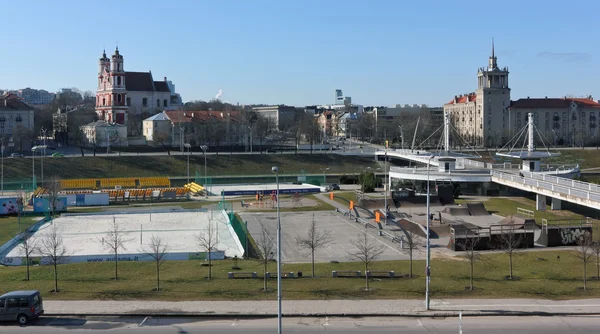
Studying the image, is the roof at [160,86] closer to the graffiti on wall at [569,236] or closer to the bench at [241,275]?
the graffiti on wall at [569,236]

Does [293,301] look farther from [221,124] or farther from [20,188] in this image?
[221,124]

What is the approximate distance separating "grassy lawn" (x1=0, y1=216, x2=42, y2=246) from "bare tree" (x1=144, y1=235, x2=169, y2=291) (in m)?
8.37

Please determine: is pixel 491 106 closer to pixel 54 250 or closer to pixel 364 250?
pixel 364 250

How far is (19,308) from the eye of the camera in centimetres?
2042

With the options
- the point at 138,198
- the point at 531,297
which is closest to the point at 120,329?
A: the point at 531,297

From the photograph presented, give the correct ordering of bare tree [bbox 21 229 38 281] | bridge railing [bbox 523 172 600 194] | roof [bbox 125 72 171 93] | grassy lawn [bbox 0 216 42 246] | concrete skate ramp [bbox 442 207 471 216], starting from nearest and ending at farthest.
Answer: bare tree [bbox 21 229 38 281] < grassy lawn [bbox 0 216 42 246] < bridge railing [bbox 523 172 600 194] < concrete skate ramp [bbox 442 207 471 216] < roof [bbox 125 72 171 93]

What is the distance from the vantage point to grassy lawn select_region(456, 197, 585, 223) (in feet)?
144

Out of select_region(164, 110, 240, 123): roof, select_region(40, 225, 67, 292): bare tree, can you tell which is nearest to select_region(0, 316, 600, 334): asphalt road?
select_region(40, 225, 67, 292): bare tree

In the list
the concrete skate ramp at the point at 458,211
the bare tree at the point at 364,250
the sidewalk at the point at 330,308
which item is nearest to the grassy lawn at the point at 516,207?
the concrete skate ramp at the point at 458,211

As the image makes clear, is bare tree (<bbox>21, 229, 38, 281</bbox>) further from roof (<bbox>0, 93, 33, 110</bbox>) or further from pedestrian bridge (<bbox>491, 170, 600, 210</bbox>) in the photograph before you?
roof (<bbox>0, 93, 33, 110</bbox>)

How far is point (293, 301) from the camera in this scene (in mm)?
22750

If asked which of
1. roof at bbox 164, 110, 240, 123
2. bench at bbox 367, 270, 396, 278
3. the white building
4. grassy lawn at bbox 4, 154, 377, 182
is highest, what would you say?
roof at bbox 164, 110, 240, 123

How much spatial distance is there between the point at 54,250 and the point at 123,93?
7856cm

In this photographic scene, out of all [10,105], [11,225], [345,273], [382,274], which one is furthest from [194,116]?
[382,274]
